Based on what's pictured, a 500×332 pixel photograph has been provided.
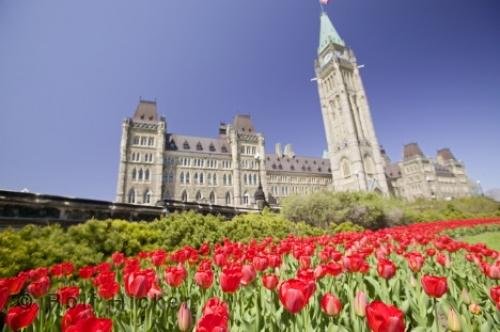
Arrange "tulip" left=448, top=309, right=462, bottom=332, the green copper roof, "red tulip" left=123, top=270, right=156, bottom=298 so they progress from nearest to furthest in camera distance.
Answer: "tulip" left=448, top=309, right=462, bottom=332
"red tulip" left=123, top=270, right=156, bottom=298
the green copper roof

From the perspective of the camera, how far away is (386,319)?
3.67 ft

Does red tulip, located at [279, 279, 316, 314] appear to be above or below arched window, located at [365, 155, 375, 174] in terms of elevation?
below

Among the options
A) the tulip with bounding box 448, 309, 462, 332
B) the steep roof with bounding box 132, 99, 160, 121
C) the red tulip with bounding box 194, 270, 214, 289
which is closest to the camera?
the tulip with bounding box 448, 309, 462, 332

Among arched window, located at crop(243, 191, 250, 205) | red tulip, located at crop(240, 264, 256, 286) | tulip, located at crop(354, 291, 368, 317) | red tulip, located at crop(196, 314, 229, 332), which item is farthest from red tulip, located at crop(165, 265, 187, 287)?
arched window, located at crop(243, 191, 250, 205)

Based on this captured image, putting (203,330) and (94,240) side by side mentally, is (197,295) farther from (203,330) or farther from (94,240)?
(94,240)

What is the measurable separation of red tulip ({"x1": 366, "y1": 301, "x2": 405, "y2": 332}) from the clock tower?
5198cm

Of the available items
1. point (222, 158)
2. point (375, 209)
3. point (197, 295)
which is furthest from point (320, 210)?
point (222, 158)

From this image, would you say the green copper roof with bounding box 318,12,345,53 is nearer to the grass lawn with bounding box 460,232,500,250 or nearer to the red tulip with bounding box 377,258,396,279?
the grass lawn with bounding box 460,232,500,250

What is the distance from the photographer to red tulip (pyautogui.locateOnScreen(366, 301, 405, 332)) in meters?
1.10

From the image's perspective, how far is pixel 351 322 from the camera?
2.00m

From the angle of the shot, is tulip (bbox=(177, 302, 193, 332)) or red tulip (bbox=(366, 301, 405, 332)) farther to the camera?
tulip (bbox=(177, 302, 193, 332))

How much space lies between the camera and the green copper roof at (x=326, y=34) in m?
64.8

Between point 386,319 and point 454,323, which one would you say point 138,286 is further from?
point 454,323

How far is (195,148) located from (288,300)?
1995 inches
